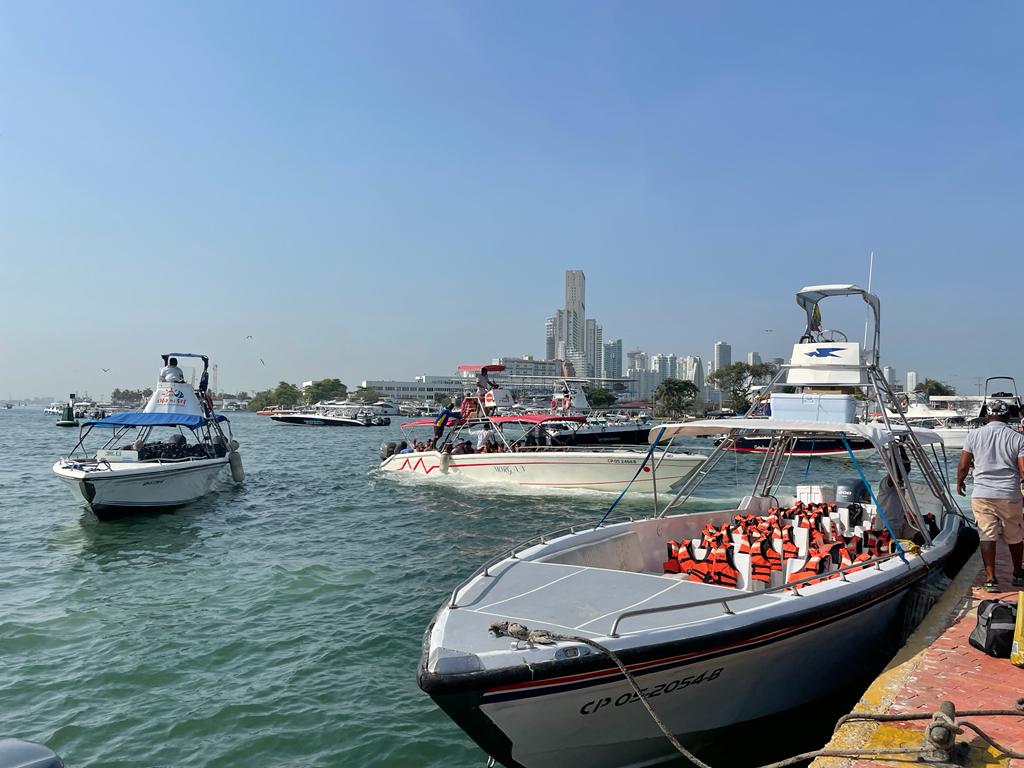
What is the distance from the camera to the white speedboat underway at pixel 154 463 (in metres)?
18.1

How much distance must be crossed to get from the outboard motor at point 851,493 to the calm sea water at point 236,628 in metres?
6.51

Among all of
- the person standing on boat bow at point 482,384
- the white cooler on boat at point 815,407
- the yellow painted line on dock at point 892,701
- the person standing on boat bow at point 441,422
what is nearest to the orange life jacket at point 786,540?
the yellow painted line on dock at point 892,701

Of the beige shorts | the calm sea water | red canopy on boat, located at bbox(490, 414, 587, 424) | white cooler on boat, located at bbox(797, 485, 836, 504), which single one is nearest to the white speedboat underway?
the calm sea water

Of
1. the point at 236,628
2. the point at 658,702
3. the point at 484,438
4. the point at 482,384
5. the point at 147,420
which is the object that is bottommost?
the point at 236,628

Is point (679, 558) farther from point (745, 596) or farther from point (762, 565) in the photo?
point (745, 596)

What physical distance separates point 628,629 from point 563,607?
0.77 metres

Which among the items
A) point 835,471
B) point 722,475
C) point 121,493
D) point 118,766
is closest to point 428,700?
point 118,766

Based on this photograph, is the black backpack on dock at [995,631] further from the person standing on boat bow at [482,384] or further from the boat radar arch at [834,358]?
the person standing on boat bow at [482,384]

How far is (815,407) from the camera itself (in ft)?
31.2

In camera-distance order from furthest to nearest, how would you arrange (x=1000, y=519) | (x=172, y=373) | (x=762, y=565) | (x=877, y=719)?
(x=172, y=373), (x=1000, y=519), (x=762, y=565), (x=877, y=719)

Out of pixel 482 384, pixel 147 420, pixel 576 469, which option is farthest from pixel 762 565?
pixel 482 384

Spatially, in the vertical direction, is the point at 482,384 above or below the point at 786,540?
above

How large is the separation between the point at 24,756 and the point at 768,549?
6.71m

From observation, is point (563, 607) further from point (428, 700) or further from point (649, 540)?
point (649, 540)
